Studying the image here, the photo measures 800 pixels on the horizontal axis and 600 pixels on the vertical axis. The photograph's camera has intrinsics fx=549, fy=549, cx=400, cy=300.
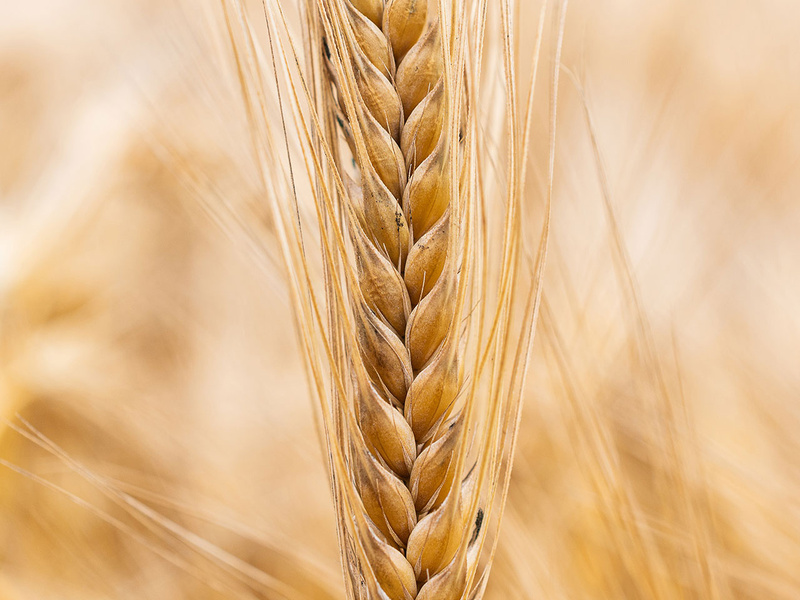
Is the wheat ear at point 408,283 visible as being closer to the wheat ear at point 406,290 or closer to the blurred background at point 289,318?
the wheat ear at point 406,290

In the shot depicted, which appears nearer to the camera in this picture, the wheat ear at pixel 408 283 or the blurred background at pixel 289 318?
the wheat ear at pixel 408 283

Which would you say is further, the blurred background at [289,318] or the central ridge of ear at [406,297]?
the blurred background at [289,318]

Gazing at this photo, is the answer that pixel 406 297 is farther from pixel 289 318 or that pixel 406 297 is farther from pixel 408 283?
pixel 289 318

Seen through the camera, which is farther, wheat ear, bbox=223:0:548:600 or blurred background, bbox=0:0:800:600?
blurred background, bbox=0:0:800:600

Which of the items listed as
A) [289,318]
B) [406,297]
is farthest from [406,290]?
[289,318]

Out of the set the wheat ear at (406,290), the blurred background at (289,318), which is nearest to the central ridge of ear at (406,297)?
the wheat ear at (406,290)

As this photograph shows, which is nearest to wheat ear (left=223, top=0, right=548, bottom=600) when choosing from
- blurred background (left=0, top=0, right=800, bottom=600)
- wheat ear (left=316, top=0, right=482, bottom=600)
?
wheat ear (left=316, top=0, right=482, bottom=600)

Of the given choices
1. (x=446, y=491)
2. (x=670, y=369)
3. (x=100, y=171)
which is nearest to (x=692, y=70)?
(x=670, y=369)

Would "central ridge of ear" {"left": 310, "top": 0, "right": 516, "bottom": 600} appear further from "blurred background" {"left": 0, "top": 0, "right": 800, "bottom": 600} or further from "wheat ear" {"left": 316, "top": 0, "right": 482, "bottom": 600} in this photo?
"blurred background" {"left": 0, "top": 0, "right": 800, "bottom": 600}

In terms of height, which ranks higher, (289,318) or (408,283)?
(408,283)
